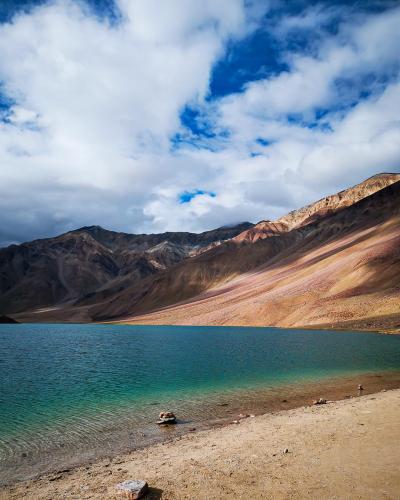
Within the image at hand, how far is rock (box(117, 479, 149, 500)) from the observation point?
978cm

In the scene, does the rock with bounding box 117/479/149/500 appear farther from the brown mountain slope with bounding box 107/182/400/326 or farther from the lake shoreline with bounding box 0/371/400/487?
the brown mountain slope with bounding box 107/182/400/326

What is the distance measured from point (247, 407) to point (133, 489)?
43.1 feet

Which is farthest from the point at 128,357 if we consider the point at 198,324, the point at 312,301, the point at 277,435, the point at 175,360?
the point at 198,324

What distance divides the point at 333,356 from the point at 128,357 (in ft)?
75.3

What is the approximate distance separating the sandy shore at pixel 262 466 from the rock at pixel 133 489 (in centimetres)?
27

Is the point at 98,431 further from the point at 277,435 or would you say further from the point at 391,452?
the point at 391,452

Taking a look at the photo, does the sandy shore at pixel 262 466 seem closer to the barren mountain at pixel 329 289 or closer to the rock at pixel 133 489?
the rock at pixel 133 489

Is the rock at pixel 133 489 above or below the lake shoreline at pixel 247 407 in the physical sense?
above

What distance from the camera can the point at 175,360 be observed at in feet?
136

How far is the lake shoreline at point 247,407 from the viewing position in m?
13.6

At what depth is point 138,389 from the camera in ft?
88.0

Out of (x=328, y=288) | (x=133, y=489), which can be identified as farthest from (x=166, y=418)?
(x=328, y=288)

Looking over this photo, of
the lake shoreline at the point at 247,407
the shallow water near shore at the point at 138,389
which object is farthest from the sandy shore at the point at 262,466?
the shallow water near shore at the point at 138,389

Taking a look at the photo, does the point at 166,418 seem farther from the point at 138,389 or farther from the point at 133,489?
the point at 133,489
